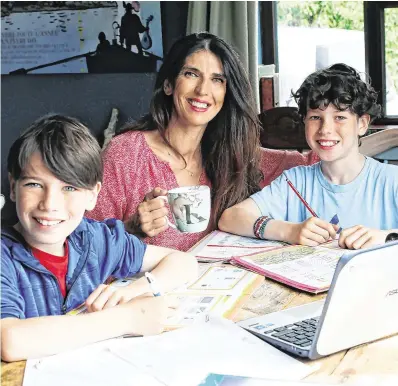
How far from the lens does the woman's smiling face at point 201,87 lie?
2125 millimetres

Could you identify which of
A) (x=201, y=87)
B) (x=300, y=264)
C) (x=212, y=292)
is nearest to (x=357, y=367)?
(x=212, y=292)

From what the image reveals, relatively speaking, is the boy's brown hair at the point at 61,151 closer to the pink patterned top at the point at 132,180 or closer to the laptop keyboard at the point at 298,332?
the laptop keyboard at the point at 298,332

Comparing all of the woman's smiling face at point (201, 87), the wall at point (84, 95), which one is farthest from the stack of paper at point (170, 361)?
the wall at point (84, 95)


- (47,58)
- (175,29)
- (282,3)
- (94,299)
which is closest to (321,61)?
(282,3)

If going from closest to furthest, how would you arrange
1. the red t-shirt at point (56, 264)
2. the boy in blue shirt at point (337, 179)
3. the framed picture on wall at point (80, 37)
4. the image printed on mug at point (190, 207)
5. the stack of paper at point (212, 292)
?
1. the stack of paper at point (212, 292)
2. the red t-shirt at point (56, 264)
3. the image printed on mug at point (190, 207)
4. the boy in blue shirt at point (337, 179)
5. the framed picture on wall at point (80, 37)

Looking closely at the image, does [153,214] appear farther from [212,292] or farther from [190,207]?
[212,292]

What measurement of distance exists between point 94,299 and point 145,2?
2689 mm

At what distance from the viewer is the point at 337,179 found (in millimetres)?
2020

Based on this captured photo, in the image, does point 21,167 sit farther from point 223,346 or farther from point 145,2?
point 145,2

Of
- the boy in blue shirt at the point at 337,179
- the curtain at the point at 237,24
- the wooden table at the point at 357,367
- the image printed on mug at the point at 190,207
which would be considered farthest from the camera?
the curtain at the point at 237,24

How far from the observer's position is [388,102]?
355cm

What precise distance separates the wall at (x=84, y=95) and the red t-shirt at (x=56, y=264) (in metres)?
2.46

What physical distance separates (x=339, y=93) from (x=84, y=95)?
2217 mm

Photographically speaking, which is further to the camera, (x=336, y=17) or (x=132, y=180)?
(x=336, y=17)
